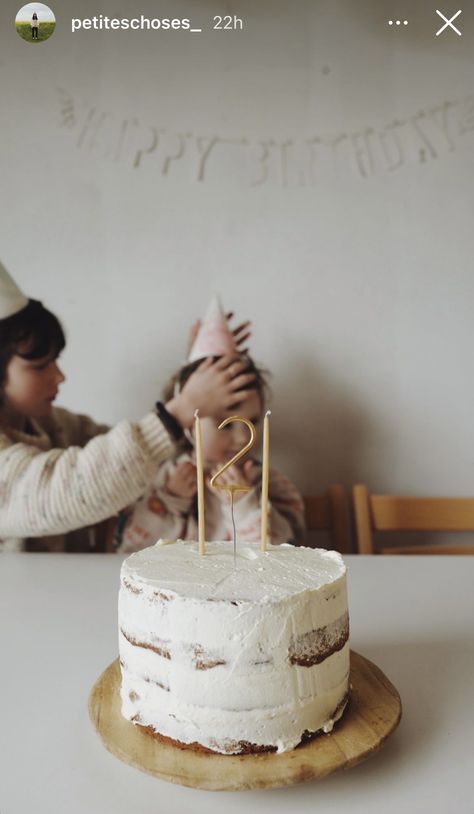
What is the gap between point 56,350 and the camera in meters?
1.56

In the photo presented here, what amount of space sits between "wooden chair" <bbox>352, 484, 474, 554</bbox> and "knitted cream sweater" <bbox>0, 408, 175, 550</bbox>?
1.82ft

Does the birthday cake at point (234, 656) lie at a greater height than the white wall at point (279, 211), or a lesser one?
lesser

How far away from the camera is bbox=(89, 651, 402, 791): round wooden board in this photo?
1.99ft

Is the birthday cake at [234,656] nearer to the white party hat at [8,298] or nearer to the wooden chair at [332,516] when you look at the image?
the white party hat at [8,298]

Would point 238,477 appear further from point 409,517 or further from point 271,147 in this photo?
point 271,147

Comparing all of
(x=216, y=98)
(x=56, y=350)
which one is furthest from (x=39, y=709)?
(x=216, y=98)

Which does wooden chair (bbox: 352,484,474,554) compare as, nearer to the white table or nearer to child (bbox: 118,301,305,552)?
child (bbox: 118,301,305,552)

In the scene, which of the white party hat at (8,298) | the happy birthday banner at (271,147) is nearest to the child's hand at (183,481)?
the white party hat at (8,298)

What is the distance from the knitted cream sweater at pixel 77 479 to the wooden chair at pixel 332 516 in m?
0.52

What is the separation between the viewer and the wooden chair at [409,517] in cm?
169

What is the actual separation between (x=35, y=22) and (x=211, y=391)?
101 cm

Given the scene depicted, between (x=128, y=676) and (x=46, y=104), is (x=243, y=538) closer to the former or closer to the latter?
(x=128, y=676)

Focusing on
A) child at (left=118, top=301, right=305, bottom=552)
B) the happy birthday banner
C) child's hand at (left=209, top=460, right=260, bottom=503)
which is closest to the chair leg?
child at (left=118, top=301, right=305, bottom=552)

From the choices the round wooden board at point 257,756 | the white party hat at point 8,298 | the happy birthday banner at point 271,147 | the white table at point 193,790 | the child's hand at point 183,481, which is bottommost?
the white table at point 193,790
